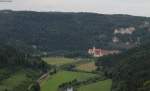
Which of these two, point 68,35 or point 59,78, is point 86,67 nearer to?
point 59,78

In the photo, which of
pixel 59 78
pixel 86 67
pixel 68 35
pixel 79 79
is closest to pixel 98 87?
pixel 79 79

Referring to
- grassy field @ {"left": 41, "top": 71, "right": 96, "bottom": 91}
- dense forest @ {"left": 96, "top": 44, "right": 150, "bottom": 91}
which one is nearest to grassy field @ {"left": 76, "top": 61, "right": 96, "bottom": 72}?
grassy field @ {"left": 41, "top": 71, "right": 96, "bottom": 91}

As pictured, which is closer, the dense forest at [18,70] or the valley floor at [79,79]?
the dense forest at [18,70]

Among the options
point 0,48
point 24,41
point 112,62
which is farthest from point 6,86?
point 24,41

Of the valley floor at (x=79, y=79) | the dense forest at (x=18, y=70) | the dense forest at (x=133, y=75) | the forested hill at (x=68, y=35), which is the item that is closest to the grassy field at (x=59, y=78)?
the valley floor at (x=79, y=79)

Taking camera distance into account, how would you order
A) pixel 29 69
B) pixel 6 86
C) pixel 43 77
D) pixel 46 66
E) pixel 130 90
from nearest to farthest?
pixel 130 90
pixel 6 86
pixel 43 77
pixel 29 69
pixel 46 66

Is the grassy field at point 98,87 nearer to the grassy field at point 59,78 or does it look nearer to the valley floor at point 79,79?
the valley floor at point 79,79

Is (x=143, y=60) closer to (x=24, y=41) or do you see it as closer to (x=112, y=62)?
(x=112, y=62)

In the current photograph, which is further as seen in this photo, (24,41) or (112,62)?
(24,41)
